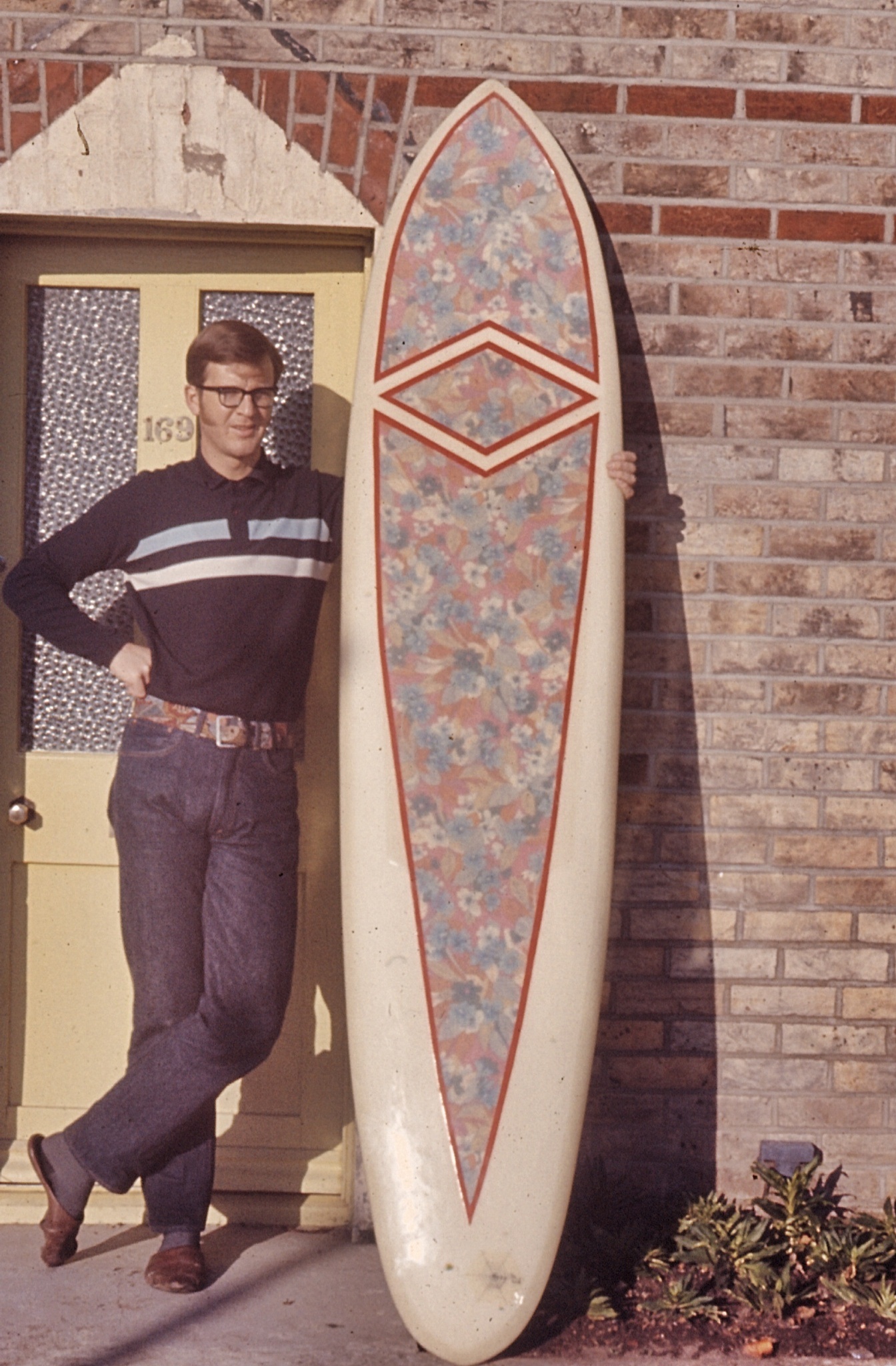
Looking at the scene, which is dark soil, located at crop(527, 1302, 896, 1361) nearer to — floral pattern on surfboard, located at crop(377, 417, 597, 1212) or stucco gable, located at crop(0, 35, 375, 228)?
floral pattern on surfboard, located at crop(377, 417, 597, 1212)

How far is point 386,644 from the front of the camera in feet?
8.97

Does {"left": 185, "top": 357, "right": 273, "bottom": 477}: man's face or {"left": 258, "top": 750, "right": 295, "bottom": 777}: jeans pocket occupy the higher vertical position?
{"left": 185, "top": 357, "right": 273, "bottom": 477}: man's face

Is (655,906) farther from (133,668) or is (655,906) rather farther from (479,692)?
(133,668)

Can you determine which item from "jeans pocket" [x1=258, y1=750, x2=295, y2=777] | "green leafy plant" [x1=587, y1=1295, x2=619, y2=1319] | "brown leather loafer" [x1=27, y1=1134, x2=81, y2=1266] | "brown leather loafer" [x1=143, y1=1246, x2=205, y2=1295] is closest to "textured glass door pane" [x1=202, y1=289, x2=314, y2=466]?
"jeans pocket" [x1=258, y1=750, x2=295, y2=777]

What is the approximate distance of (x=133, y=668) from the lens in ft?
9.23

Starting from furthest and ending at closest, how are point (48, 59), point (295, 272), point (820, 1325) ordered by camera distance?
point (295, 272), point (48, 59), point (820, 1325)

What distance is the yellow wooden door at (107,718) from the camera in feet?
9.98

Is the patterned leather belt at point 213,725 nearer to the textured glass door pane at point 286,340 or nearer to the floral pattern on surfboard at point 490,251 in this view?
the textured glass door pane at point 286,340

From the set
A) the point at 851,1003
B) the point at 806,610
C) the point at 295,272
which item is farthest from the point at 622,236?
the point at 851,1003

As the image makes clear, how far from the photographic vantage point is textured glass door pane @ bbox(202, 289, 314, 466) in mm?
3057

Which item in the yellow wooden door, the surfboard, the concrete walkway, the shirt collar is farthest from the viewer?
the yellow wooden door

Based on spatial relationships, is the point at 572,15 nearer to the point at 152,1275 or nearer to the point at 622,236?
the point at 622,236

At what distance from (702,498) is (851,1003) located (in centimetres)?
123

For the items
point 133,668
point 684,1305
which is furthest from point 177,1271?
point 133,668
